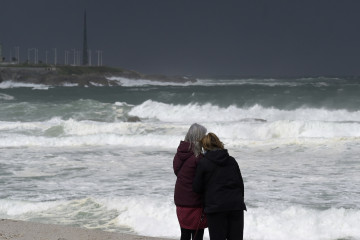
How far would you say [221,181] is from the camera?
4805 millimetres

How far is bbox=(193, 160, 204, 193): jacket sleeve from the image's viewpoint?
4.84m

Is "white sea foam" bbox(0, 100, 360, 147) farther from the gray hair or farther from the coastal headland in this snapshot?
the coastal headland

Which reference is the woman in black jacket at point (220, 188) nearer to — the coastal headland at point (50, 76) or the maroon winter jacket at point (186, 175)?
the maroon winter jacket at point (186, 175)

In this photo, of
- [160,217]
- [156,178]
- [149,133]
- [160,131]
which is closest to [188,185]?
[160,217]

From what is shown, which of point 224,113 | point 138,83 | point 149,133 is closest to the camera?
point 149,133

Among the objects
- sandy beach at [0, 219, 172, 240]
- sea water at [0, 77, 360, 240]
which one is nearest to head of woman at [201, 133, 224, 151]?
sandy beach at [0, 219, 172, 240]

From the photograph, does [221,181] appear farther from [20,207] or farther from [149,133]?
[149,133]

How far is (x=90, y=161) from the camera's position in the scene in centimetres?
1578

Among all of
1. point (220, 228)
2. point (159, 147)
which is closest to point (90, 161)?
point (159, 147)

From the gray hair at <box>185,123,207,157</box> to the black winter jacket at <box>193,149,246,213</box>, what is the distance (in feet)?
0.47

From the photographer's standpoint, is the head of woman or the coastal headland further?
the coastal headland

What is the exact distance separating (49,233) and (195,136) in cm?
328

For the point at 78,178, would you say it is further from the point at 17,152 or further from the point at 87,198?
the point at 17,152

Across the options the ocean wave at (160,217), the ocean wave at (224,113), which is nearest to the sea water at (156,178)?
the ocean wave at (160,217)
